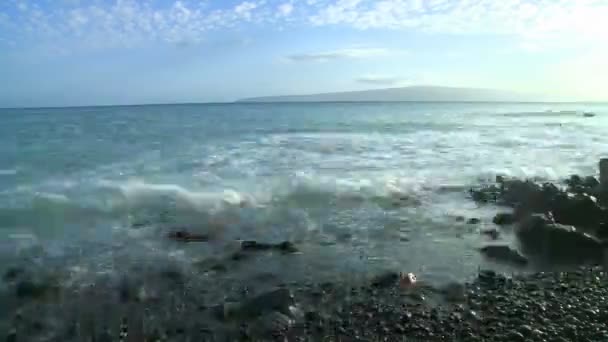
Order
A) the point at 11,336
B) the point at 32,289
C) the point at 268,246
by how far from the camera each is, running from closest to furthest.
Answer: the point at 11,336
the point at 32,289
the point at 268,246

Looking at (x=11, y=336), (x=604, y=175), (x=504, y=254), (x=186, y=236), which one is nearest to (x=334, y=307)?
(x=504, y=254)

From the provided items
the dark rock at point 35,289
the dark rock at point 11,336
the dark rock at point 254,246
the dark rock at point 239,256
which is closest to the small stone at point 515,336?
the dark rock at point 239,256

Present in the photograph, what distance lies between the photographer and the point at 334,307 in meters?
8.89

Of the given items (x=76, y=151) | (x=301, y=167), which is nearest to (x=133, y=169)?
(x=301, y=167)

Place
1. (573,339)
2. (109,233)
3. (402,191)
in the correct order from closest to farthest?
1. (573,339)
2. (109,233)
3. (402,191)

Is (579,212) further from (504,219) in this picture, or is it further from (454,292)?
(454,292)

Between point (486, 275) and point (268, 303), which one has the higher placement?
point (268, 303)

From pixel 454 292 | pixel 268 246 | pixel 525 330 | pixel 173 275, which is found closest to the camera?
pixel 525 330

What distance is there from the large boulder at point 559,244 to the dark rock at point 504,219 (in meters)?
1.73

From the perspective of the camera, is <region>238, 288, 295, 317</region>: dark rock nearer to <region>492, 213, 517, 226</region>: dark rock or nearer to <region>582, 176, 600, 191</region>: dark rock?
<region>492, 213, 517, 226</region>: dark rock

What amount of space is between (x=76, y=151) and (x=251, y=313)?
1167 inches

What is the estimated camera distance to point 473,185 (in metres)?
21.0

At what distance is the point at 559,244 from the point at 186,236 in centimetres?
980

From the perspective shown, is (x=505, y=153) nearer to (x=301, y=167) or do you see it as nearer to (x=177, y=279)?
(x=301, y=167)
